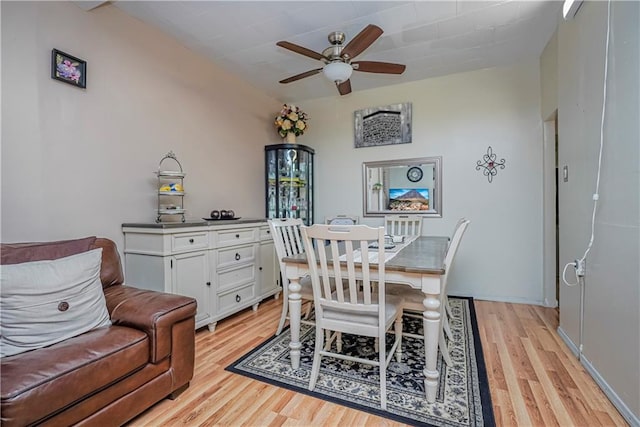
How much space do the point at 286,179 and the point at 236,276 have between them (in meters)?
1.57

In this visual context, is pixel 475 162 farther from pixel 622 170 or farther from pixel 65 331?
pixel 65 331

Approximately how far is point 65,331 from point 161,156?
1.70 metres

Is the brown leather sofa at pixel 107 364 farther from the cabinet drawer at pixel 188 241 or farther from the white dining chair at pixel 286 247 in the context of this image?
the white dining chair at pixel 286 247

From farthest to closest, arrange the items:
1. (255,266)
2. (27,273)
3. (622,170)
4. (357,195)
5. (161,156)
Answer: (357,195) < (255,266) < (161,156) < (622,170) < (27,273)

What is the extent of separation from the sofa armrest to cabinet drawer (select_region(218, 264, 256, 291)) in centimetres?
97

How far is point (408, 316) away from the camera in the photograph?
2.97m

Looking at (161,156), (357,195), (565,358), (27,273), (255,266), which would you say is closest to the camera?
(27,273)

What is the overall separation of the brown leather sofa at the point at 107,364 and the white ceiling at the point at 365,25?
196 centimetres

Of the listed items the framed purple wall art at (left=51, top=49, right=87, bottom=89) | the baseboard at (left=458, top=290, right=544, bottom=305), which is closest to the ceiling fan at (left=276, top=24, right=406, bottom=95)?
the framed purple wall art at (left=51, top=49, right=87, bottom=89)

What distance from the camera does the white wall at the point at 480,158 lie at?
3.34 meters

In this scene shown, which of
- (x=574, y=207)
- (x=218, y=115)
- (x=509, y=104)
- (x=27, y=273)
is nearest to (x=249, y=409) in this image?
(x=27, y=273)

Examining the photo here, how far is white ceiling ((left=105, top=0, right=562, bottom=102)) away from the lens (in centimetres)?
237

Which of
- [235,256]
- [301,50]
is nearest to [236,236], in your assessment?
[235,256]

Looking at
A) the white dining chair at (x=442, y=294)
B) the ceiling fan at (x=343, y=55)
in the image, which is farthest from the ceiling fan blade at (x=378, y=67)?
the white dining chair at (x=442, y=294)
